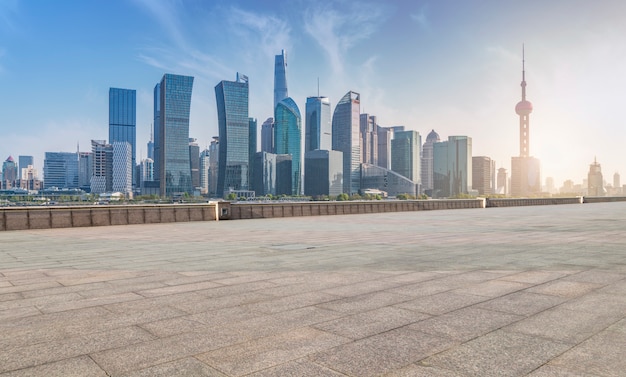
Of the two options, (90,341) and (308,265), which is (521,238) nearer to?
(308,265)

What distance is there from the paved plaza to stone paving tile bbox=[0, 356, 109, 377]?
2 centimetres

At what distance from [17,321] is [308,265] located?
5.47m

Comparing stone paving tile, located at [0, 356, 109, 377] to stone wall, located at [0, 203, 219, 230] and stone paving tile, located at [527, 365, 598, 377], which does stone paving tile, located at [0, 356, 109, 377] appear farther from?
stone wall, located at [0, 203, 219, 230]

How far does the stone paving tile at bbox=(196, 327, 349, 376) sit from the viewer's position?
3.98 meters

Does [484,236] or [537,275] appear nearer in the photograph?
[537,275]

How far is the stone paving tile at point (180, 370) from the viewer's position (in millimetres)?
3785

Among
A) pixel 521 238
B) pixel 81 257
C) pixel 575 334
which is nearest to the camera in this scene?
pixel 575 334

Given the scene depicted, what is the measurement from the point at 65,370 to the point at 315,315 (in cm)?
277

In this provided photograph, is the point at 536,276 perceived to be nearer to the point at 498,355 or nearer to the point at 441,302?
the point at 441,302

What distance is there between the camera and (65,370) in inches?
153

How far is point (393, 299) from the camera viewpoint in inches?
254

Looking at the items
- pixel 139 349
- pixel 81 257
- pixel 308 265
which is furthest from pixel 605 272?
pixel 81 257

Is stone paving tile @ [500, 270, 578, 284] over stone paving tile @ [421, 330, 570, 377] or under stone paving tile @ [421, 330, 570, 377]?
under

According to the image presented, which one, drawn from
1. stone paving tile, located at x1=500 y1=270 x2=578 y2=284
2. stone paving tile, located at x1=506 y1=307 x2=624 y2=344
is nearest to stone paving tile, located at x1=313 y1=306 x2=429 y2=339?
stone paving tile, located at x1=506 y1=307 x2=624 y2=344
